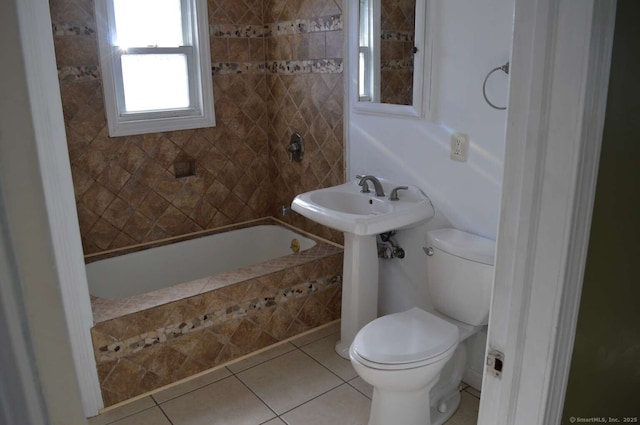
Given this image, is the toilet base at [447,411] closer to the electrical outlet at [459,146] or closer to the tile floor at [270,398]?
the tile floor at [270,398]

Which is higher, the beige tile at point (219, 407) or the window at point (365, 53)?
the window at point (365, 53)

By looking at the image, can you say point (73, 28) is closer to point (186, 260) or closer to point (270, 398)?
point (186, 260)

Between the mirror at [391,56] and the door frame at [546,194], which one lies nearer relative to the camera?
the door frame at [546,194]

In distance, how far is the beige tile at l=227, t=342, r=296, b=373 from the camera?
106 inches

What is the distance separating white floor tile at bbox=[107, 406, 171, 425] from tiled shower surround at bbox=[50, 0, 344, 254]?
3.86 ft

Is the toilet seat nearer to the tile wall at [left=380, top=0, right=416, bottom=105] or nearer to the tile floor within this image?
the tile floor

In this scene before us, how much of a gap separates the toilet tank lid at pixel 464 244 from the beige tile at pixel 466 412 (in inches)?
29.9

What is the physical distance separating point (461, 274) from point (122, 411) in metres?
1.69

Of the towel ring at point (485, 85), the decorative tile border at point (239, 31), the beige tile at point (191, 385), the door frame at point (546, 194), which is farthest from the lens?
the decorative tile border at point (239, 31)

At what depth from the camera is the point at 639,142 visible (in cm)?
89

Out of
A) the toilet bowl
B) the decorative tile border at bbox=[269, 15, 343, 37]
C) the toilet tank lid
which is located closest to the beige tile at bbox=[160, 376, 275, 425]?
the toilet bowl

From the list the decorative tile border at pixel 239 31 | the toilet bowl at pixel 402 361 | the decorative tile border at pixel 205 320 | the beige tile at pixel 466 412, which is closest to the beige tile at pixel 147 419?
the decorative tile border at pixel 205 320

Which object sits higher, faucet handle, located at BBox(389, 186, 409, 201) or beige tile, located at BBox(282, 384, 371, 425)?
faucet handle, located at BBox(389, 186, 409, 201)

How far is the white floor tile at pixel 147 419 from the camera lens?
2.28 meters
